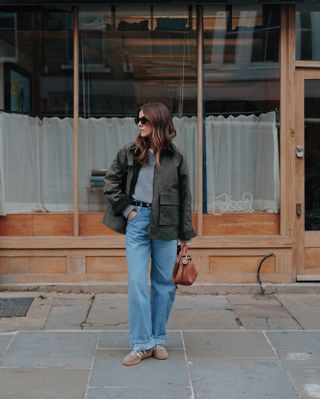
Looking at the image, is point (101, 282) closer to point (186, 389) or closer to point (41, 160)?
point (41, 160)

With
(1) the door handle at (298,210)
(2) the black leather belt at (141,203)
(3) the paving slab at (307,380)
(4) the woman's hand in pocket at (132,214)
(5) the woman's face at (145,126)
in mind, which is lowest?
(3) the paving slab at (307,380)

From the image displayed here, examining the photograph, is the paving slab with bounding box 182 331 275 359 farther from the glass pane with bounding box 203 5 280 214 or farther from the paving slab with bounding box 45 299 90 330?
the glass pane with bounding box 203 5 280 214

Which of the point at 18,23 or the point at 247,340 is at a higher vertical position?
the point at 18,23

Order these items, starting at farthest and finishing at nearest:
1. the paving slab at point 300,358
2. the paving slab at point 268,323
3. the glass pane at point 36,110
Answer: the glass pane at point 36,110, the paving slab at point 268,323, the paving slab at point 300,358

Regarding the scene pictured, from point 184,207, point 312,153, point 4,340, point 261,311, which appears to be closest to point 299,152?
point 312,153

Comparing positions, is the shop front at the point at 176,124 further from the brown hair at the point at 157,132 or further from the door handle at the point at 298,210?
the brown hair at the point at 157,132

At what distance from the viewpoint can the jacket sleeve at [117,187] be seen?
5238 millimetres

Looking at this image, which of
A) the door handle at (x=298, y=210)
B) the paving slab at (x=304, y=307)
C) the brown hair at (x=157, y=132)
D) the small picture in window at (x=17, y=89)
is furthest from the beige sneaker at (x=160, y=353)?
the small picture in window at (x=17, y=89)

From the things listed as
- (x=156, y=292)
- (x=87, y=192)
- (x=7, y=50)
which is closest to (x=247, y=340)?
(x=156, y=292)

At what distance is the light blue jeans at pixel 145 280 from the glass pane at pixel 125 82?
2.59m

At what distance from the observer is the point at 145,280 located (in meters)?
5.23

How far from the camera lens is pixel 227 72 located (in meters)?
7.85

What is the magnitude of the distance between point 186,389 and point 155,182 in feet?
4.99

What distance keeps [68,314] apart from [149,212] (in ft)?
6.49
